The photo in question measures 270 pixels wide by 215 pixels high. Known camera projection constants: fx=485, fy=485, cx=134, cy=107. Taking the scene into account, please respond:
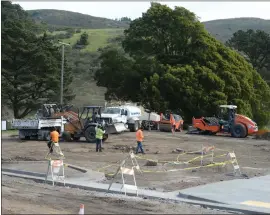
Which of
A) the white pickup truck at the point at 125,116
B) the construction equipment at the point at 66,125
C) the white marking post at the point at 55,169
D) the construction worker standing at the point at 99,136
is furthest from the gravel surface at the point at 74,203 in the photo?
the white pickup truck at the point at 125,116

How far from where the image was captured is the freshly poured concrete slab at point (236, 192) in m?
14.1

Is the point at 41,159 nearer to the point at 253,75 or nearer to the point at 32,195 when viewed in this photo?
the point at 32,195

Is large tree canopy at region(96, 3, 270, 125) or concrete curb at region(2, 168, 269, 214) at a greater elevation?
large tree canopy at region(96, 3, 270, 125)

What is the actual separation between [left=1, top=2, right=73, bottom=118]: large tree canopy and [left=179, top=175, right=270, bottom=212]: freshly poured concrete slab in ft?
123

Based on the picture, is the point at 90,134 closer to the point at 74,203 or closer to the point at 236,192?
the point at 236,192

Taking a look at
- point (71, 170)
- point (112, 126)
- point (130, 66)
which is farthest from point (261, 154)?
point (130, 66)

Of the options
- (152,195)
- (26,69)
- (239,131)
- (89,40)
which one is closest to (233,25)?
(89,40)

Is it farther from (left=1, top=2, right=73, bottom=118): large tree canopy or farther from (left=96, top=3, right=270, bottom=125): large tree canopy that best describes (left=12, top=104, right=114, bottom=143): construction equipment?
(left=96, top=3, right=270, bottom=125): large tree canopy

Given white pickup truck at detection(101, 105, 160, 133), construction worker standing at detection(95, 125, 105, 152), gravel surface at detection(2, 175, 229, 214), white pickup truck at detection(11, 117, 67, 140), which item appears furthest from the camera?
white pickup truck at detection(101, 105, 160, 133)

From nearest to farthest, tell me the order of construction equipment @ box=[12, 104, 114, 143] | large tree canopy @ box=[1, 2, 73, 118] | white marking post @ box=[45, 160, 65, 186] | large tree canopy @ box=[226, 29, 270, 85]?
white marking post @ box=[45, 160, 65, 186] < construction equipment @ box=[12, 104, 114, 143] < large tree canopy @ box=[1, 2, 73, 118] < large tree canopy @ box=[226, 29, 270, 85]

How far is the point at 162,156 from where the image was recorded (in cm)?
2573

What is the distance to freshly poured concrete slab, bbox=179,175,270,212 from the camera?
46.2ft

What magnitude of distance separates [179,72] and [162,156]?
26.4 metres

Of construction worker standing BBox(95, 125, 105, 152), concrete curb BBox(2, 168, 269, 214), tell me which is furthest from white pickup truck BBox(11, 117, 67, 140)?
concrete curb BBox(2, 168, 269, 214)
